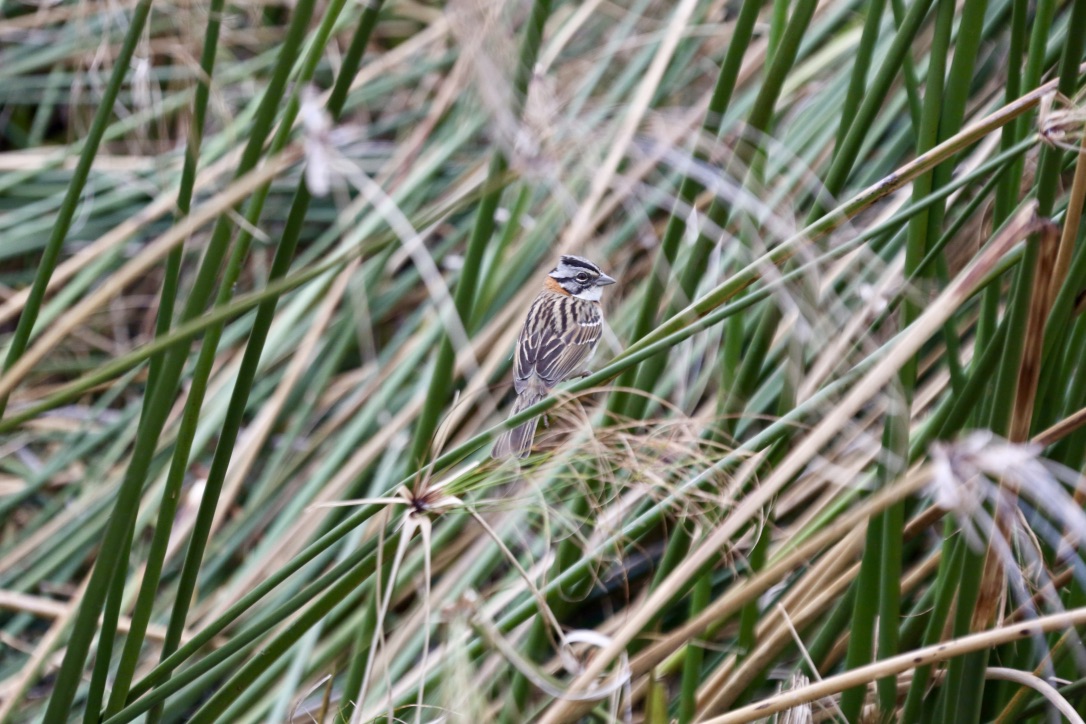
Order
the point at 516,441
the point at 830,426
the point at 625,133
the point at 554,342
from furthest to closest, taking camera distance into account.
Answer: the point at 625,133 < the point at 554,342 < the point at 516,441 < the point at 830,426

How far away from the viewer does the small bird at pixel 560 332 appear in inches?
66.2

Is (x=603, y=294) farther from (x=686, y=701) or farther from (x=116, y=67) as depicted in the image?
(x=116, y=67)

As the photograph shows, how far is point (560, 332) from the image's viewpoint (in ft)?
5.90

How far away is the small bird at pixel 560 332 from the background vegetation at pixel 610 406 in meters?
0.12

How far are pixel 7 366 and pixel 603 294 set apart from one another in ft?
4.69

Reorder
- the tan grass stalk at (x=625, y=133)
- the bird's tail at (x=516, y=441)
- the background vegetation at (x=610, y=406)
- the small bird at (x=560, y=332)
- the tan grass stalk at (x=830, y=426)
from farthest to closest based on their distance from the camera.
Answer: the tan grass stalk at (x=625, y=133)
the small bird at (x=560, y=332)
the bird's tail at (x=516, y=441)
the background vegetation at (x=610, y=406)
the tan grass stalk at (x=830, y=426)

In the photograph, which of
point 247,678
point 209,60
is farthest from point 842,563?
point 209,60

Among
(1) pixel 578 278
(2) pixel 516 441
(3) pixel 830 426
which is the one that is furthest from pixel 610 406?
(1) pixel 578 278

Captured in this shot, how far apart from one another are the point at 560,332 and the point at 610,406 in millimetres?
534

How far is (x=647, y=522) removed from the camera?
1.11 m

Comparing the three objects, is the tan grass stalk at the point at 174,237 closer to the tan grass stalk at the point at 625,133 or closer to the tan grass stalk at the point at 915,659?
the tan grass stalk at the point at 915,659

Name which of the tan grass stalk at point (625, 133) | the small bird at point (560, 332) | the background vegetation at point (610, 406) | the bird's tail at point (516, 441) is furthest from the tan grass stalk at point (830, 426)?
the tan grass stalk at point (625, 133)

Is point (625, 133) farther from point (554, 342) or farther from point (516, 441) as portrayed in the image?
point (516, 441)

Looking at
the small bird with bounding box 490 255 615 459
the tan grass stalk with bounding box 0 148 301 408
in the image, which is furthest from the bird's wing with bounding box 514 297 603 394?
the tan grass stalk with bounding box 0 148 301 408
